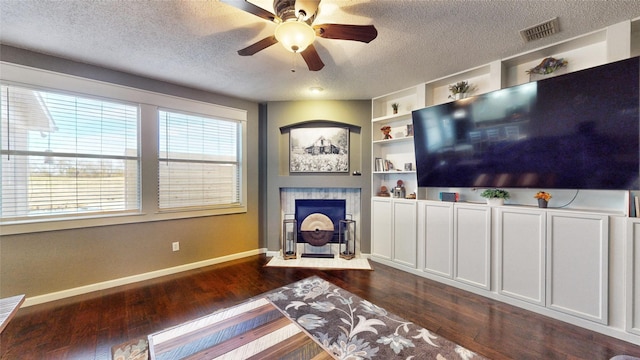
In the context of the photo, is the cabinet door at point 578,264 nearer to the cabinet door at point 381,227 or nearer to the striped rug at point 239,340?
the cabinet door at point 381,227

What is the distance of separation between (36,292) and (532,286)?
5035 mm

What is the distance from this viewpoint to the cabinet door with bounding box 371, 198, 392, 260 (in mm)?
3659

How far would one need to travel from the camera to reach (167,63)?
2715 millimetres

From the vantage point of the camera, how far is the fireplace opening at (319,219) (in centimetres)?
380

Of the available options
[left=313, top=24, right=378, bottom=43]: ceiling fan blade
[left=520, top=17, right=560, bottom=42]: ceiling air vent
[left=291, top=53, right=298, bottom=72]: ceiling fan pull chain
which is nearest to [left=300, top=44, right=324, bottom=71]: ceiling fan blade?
[left=313, top=24, right=378, bottom=43]: ceiling fan blade

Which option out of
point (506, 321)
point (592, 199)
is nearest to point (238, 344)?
point (506, 321)

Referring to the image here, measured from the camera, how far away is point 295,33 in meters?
1.54

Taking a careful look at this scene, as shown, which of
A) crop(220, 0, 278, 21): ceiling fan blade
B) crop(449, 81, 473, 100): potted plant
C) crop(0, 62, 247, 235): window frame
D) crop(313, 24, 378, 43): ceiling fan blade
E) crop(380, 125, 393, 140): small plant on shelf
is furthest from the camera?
crop(380, 125, 393, 140): small plant on shelf

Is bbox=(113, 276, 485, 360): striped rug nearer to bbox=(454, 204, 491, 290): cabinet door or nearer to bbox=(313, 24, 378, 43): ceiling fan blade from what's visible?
bbox=(454, 204, 491, 290): cabinet door

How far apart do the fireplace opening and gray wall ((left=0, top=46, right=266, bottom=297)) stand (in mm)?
926

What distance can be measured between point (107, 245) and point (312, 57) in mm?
3185

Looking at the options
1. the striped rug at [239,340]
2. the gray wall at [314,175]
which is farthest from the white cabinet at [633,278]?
the gray wall at [314,175]

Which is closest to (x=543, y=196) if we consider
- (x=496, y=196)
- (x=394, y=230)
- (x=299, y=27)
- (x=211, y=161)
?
(x=496, y=196)

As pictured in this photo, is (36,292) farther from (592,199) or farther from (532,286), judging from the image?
(592,199)
